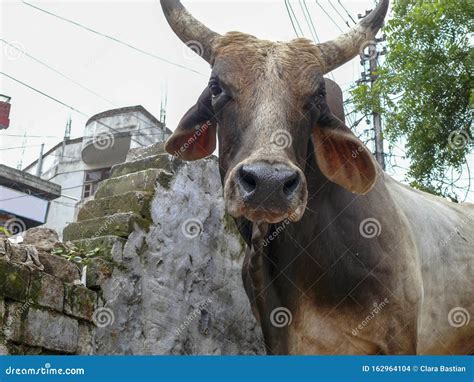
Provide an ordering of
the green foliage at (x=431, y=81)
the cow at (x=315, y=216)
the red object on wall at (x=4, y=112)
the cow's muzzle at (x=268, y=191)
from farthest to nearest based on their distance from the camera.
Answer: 1. the red object on wall at (x=4, y=112)
2. the green foliage at (x=431, y=81)
3. the cow at (x=315, y=216)
4. the cow's muzzle at (x=268, y=191)

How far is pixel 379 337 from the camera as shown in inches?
150

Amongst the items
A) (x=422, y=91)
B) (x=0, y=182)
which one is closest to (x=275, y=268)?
(x=422, y=91)

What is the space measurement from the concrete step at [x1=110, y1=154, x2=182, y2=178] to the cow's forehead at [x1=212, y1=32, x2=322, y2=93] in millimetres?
2602

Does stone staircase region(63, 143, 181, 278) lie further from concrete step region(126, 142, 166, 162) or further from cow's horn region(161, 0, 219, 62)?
cow's horn region(161, 0, 219, 62)

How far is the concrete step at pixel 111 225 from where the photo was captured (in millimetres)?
5863

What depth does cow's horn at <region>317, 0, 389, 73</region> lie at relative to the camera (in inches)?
162

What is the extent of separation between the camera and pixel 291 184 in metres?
3.08

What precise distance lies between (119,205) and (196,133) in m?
2.12

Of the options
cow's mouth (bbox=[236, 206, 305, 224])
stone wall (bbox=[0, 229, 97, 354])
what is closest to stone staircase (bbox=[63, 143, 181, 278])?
stone wall (bbox=[0, 229, 97, 354])

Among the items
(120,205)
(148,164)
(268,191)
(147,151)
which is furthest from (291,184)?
(147,151)

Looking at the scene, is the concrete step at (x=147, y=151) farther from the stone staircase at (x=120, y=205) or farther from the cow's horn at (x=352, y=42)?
the cow's horn at (x=352, y=42)

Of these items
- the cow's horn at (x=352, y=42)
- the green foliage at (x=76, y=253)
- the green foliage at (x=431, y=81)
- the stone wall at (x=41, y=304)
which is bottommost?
the stone wall at (x=41, y=304)

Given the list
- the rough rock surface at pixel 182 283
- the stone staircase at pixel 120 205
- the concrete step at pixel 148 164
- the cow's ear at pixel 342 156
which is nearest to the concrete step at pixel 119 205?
the stone staircase at pixel 120 205

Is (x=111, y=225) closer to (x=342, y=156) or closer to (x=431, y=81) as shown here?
(x=342, y=156)
